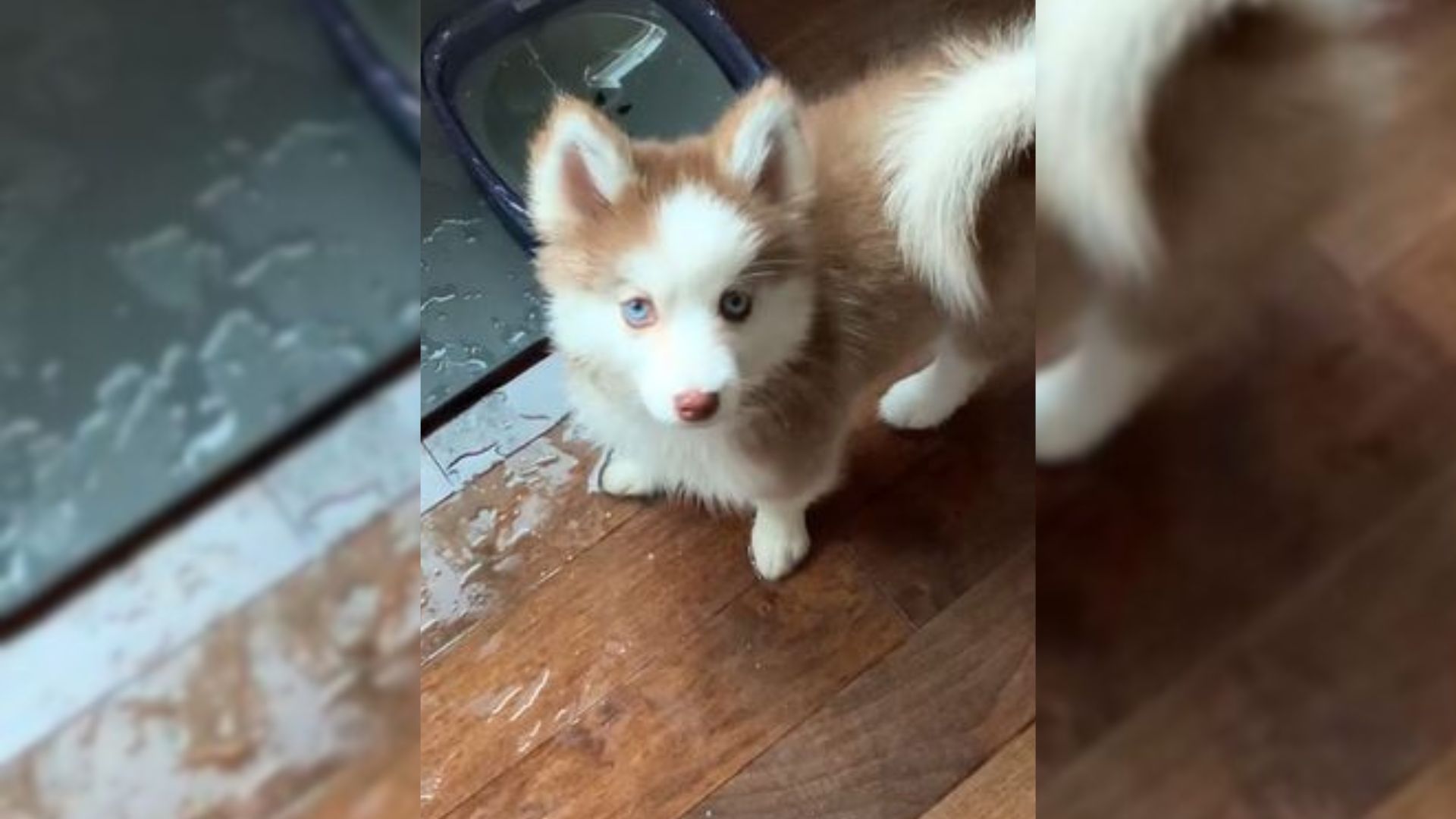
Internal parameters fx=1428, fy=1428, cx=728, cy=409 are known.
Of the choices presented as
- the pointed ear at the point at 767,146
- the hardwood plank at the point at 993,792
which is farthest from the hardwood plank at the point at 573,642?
the pointed ear at the point at 767,146

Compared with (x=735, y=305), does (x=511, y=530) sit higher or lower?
lower

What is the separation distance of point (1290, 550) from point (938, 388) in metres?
0.70

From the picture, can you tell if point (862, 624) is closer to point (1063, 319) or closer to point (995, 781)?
point (995, 781)

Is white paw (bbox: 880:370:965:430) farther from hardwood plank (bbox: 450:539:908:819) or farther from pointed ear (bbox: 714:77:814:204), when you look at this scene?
pointed ear (bbox: 714:77:814:204)

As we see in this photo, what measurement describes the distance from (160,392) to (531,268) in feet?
2.33

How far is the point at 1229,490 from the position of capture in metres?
0.26

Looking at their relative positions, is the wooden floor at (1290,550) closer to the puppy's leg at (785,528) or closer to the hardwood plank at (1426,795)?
the hardwood plank at (1426,795)

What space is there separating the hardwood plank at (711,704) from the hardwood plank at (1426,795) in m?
0.71

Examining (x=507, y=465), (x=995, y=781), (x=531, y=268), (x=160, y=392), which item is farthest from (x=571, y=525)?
(x=160, y=392)

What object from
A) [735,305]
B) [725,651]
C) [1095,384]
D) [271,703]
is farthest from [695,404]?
[1095,384]

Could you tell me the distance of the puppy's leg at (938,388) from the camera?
89cm

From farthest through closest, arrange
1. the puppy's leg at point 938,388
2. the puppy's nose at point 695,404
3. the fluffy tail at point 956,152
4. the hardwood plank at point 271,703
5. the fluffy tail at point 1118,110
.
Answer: the puppy's leg at point 938,388
the puppy's nose at point 695,404
the fluffy tail at point 956,152
the hardwood plank at point 271,703
the fluffy tail at point 1118,110

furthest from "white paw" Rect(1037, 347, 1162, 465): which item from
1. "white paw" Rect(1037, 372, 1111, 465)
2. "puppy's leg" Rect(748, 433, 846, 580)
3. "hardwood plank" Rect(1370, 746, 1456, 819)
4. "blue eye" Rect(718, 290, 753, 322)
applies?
"puppy's leg" Rect(748, 433, 846, 580)

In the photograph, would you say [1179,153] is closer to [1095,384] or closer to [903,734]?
[1095,384]
